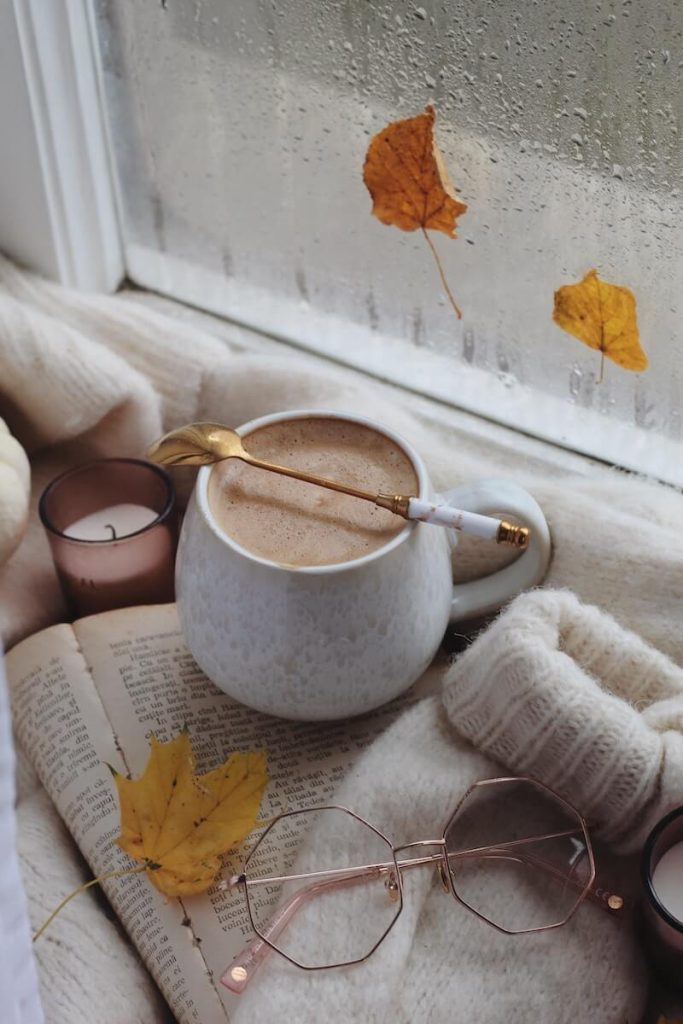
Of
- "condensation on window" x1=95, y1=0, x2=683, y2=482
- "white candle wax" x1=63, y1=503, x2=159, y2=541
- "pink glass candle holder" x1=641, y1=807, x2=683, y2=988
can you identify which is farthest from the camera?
"white candle wax" x1=63, y1=503, x2=159, y2=541

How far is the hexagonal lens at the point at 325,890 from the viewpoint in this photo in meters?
0.49

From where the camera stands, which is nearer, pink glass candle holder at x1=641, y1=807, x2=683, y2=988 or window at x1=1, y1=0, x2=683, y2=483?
pink glass candle holder at x1=641, y1=807, x2=683, y2=988

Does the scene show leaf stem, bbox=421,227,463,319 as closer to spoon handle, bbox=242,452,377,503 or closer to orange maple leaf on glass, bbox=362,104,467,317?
orange maple leaf on glass, bbox=362,104,467,317

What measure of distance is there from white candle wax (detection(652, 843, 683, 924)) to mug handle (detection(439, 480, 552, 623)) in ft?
0.52

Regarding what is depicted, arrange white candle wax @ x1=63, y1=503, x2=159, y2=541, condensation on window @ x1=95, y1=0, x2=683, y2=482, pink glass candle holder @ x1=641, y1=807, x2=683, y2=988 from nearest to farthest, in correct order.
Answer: pink glass candle holder @ x1=641, y1=807, x2=683, y2=988
condensation on window @ x1=95, y1=0, x2=683, y2=482
white candle wax @ x1=63, y1=503, x2=159, y2=541

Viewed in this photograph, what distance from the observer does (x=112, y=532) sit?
0.67m

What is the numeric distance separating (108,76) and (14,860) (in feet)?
1.91

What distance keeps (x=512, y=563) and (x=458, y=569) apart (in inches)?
1.2

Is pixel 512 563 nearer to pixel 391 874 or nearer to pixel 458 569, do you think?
pixel 458 569

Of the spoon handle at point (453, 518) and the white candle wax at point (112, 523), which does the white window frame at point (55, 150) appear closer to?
the white candle wax at point (112, 523)

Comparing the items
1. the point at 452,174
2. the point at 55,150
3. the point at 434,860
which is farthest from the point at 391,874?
the point at 55,150

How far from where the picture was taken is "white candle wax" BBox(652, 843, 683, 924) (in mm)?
468

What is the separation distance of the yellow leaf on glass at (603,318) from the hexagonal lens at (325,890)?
0.30m

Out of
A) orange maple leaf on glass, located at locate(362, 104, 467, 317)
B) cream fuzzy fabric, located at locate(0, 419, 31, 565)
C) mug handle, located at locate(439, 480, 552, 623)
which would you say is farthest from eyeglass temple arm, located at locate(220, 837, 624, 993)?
orange maple leaf on glass, located at locate(362, 104, 467, 317)
